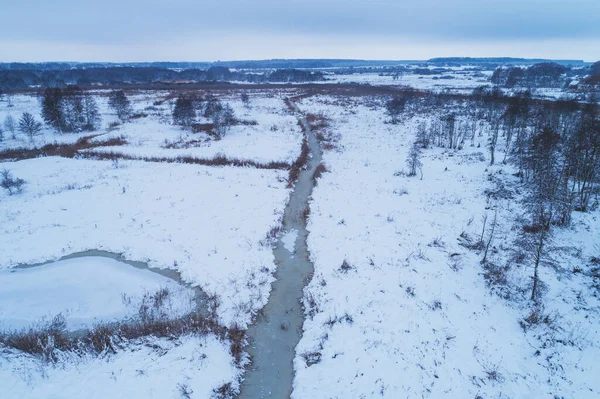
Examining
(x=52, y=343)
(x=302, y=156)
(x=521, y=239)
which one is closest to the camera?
(x=52, y=343)

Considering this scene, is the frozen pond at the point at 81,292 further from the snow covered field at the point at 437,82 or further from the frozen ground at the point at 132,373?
the snow covered field at the point at 437,82

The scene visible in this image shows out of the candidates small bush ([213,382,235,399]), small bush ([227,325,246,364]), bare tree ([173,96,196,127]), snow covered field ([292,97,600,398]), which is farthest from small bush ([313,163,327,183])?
bare tree ([173,96,196,127])

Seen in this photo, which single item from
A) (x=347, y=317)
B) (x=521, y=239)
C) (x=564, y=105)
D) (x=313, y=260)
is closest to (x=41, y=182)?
(x=313, y=260)

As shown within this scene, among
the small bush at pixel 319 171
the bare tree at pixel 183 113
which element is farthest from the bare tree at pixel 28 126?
the small bush at pixel 319 171

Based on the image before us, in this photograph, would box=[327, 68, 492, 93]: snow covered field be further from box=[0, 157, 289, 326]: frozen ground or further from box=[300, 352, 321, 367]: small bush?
Result: box=[300, 352, 321, 367]: small bush

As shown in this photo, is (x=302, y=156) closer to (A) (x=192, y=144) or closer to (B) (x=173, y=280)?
(A) (x=192, y=144)

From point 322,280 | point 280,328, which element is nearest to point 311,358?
point 280,328
